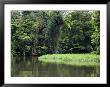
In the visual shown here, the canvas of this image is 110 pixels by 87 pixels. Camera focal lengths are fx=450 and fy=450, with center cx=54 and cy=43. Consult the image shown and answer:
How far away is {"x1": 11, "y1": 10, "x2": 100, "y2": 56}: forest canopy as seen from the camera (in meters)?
3.22

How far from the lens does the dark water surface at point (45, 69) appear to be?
321 centimetres

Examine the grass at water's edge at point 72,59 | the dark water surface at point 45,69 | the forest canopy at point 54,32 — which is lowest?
the dark water surface at point 45,69

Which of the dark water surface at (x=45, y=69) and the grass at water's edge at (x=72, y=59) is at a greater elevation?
the grass at water's edge at (x=72, y=59)

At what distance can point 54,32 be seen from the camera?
10.6 feet

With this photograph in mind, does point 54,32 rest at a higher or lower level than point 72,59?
higher

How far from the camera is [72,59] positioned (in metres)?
3.22

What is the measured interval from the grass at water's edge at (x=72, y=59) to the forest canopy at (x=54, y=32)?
0.03m

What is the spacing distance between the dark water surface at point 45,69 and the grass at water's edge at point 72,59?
0.09ft

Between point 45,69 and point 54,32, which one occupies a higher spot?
point 54,32

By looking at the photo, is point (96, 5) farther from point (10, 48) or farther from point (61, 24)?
point (10, 48)

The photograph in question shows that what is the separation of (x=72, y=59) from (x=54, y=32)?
23 cm

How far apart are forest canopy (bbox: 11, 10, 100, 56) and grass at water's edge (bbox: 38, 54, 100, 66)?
3cm

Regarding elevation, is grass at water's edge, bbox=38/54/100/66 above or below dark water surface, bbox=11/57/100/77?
above

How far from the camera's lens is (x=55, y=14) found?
3.23 m
